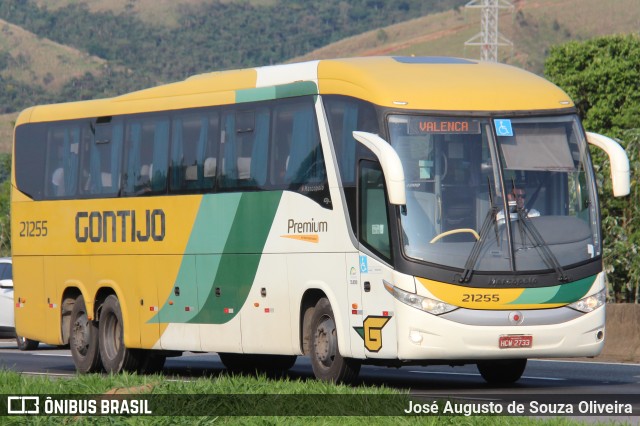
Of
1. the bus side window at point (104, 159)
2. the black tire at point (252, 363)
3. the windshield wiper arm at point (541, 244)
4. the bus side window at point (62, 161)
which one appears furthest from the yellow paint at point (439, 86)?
the bus side window at point (62, 161)

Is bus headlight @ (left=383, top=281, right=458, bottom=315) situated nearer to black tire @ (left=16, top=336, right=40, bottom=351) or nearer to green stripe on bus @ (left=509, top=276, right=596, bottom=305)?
green stripe on bus @ (left=509, top=276, right=596, bottom=305)

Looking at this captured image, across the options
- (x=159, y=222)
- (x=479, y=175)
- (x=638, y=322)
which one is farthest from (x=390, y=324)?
(x=638, y=322)

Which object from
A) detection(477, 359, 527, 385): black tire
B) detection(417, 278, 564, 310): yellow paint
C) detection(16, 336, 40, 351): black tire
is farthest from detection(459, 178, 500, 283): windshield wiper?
detection(16, 336, 40, 351): black tire

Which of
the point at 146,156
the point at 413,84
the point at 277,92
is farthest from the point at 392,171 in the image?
the point at 146,156

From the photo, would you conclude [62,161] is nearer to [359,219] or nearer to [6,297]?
[359,219]

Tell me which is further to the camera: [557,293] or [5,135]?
[5,135]

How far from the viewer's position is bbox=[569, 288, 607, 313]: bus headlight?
17375 mm

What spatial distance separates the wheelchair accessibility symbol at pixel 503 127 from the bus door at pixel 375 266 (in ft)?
4.51

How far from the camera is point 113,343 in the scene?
2269cm

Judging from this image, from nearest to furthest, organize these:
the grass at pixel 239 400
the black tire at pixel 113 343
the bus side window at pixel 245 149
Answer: the grass at pixel 239 400 → the bus side window at pixel 245 149 → the black tire at pixel 113 343

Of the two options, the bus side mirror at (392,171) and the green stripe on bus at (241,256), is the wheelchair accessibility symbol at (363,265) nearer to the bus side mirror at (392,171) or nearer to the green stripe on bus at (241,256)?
the bus side mirror at (392,171)

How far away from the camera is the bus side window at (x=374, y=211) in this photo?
1727 cm

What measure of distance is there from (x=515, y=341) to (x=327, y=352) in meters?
2.32

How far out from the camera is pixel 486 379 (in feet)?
64.3
